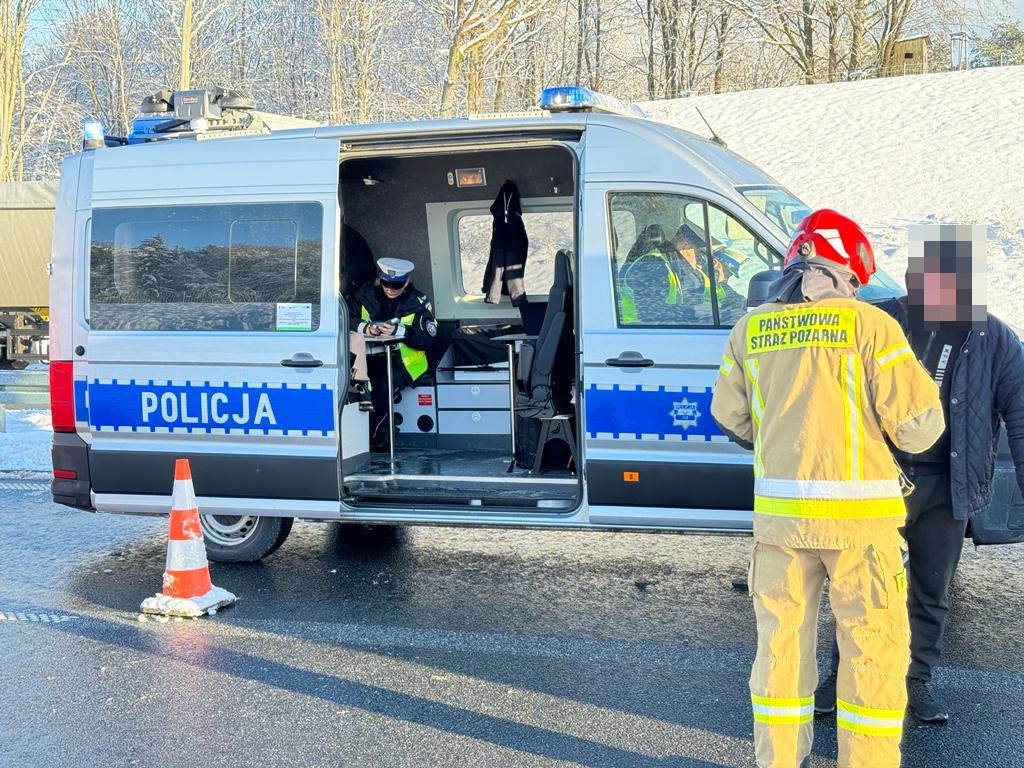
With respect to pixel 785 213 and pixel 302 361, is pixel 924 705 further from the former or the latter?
pixel 302 361

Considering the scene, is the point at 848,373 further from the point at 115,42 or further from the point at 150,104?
the point at 115,42

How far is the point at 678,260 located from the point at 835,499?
2527 millimetres

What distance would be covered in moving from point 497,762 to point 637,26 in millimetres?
36863

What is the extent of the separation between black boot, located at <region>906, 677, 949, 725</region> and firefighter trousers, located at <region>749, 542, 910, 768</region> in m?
0.92

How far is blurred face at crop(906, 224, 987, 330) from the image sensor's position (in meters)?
3.78

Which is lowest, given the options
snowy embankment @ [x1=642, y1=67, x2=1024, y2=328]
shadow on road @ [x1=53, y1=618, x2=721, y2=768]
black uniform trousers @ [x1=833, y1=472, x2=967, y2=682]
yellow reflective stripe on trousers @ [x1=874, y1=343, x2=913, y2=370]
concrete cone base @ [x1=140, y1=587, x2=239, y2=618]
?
shadow on road @ [x1=53, y1=618, x2=721, y2=768]

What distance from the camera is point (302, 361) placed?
603cm

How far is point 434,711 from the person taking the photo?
445 cm

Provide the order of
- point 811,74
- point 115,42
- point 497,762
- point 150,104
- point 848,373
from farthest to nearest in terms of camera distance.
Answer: point 115,42 < point 811,74 < point 150,104 < point 497,762 < point 848,373

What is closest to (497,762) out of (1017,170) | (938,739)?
(938,739)

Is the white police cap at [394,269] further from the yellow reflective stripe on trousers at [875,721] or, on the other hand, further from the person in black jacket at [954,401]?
the yellow reflective stripe on trousers at [875,721]

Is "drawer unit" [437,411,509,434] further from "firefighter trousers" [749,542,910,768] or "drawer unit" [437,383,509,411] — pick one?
"firefighter trousers" [749,542,910,768]

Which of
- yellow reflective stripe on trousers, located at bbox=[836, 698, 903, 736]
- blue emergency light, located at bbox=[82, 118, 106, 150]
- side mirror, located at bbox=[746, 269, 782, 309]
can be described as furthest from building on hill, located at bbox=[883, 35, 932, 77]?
yellow reflective stripe on trousers, located at bbox=[836, 698, 903, 736]

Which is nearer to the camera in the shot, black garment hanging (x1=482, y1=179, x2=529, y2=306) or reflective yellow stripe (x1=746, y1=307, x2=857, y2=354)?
reflective yellow stripe (x1=746, y1=307, x2=857, y2=354)
